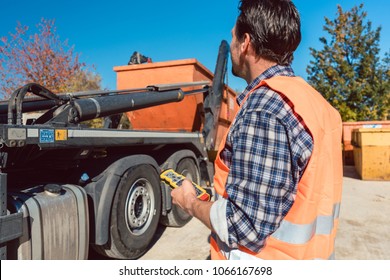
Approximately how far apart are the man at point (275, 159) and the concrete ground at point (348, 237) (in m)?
2.52

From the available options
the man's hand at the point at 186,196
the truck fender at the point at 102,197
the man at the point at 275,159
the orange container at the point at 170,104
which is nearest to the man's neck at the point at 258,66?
the man at the point at 275,159

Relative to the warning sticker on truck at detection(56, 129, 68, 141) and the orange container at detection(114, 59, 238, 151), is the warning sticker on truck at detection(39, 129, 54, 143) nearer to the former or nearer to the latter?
the warning sticker on truck at detection(56, 129, 68, 141)

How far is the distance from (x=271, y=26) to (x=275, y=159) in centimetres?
53

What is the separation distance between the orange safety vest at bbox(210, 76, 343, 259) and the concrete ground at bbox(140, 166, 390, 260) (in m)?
2.51

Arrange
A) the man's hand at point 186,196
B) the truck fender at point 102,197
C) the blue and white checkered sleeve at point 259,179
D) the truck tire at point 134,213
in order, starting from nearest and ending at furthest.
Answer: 1. the blue and white checkered sleeve at point 259,179
2. the man's hand at point 186,196
3. the truck fender at point 102,197
4. the truck tire at point 134,213

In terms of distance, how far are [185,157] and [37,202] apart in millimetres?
2706

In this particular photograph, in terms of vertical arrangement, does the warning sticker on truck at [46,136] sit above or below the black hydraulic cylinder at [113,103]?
below

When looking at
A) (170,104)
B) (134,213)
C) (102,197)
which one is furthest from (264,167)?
(170,104)

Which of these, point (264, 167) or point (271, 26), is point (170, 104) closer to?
point (271, 26)

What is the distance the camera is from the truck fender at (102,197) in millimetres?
2885

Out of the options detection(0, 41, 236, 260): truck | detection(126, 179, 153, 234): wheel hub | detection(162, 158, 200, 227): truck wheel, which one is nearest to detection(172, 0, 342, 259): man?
detection(0, 41, 236, 260): truck

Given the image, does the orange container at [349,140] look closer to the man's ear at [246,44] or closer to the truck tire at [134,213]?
the truck tire at [134,213]

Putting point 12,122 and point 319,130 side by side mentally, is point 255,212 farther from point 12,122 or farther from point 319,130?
point 12,122
